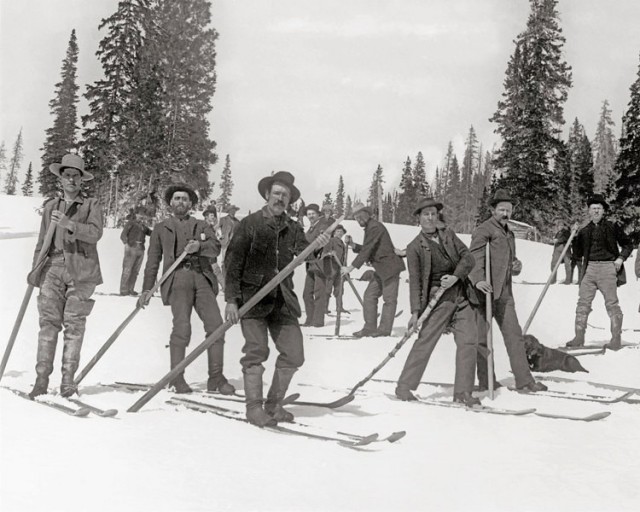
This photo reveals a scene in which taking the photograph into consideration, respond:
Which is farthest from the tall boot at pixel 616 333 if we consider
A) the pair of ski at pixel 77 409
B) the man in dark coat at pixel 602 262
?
the pair of ski at pixel 77 409

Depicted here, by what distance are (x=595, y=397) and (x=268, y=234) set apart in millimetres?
3729

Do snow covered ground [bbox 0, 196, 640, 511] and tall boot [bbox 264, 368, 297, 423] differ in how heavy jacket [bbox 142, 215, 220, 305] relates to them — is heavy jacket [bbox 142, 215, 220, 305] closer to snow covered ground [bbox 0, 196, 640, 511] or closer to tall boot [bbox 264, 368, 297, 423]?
snow covered ground [bbox 0, 196, 640, 511]

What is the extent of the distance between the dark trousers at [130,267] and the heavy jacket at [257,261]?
29.1ft

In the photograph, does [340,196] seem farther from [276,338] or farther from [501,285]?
[276,338]

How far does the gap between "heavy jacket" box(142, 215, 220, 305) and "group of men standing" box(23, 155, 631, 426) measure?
0.01 m

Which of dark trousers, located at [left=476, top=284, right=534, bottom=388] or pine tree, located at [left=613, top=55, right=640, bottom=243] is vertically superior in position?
pine tree, located at [left=613, top=55, right=640, bottom=243]

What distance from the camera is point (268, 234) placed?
5.18 metres

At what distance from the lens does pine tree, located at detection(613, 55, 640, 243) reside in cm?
3338

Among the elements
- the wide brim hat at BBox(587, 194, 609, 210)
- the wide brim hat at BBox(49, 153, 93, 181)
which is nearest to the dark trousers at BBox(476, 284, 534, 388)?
the wide brim hat at BBox(587, 194, 609, 210)

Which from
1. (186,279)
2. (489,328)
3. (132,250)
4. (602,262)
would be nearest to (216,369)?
(186,279)

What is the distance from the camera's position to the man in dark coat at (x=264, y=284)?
16.7 feet

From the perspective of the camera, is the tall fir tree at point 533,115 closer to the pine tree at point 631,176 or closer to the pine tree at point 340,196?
the pine tree at point 631,176

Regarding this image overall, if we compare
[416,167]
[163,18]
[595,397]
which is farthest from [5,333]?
[416,167]

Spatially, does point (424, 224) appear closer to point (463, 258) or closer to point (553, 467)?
point (463, 258)
